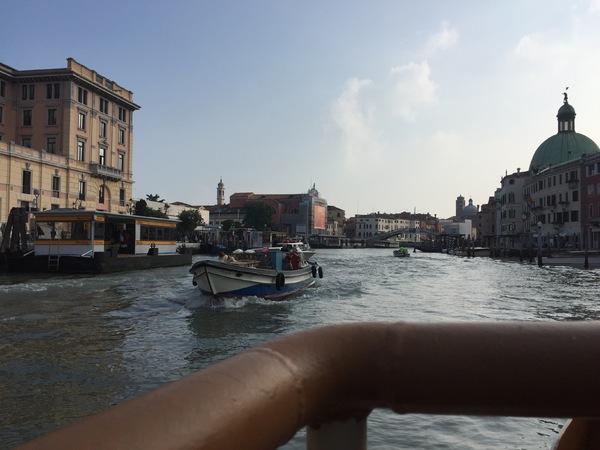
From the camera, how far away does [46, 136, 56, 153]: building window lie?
4281 cm

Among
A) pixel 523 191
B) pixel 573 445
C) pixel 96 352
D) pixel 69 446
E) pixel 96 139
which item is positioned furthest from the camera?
pixel 523 191

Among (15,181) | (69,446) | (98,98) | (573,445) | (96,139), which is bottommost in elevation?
(573,445)

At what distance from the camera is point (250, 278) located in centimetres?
1589

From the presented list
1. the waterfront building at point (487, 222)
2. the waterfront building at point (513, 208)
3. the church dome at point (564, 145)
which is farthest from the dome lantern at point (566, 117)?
the waterfront building at point (487, 222)

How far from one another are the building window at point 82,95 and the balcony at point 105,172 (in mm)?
5576

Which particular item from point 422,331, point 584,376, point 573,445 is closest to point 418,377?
point 422,331

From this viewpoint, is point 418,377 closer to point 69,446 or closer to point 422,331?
point 422,331

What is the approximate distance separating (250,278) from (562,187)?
52563 mm

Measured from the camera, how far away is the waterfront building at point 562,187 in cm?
5372

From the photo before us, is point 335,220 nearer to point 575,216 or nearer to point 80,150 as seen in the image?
point 575,216

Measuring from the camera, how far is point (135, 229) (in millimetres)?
30984

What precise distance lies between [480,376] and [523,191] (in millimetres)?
82160

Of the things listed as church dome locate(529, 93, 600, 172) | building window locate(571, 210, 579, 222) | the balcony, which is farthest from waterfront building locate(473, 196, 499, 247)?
the balcony

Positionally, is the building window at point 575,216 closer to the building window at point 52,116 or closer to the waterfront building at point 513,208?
the waterfront building at point 513,208
